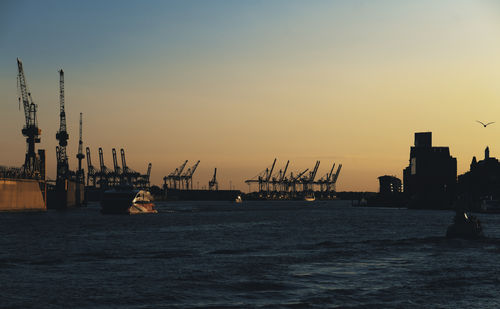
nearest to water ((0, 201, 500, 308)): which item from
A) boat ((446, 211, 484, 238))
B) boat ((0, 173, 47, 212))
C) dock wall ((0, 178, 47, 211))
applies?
boat ((446, 211, 484, 238))

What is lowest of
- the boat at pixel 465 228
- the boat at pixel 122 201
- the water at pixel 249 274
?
the water at pixel 249 274

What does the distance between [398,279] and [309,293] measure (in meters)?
8.85

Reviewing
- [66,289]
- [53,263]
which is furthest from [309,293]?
[53,263]

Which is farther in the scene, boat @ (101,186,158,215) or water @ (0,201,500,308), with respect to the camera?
boat @ (101,186,158,215)

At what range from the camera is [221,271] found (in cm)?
4775

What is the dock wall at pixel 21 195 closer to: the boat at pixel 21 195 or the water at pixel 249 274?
the boat at pixel 21 195

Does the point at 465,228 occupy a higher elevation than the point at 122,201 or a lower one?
lower

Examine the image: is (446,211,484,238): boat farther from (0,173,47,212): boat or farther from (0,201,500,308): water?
→ (0,173,47,212): boat

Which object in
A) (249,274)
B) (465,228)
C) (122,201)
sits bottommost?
(249,274)

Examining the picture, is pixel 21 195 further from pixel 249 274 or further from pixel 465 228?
pixel 249 274

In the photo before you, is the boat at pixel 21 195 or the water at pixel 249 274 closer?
the water at pixel 249 274

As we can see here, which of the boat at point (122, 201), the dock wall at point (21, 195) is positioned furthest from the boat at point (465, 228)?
the dock wall at point (21, 195)

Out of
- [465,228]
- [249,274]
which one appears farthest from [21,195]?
[249,274]

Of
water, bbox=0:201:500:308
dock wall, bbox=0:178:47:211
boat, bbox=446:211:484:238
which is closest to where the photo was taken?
water, bbox=0:201:500:308
